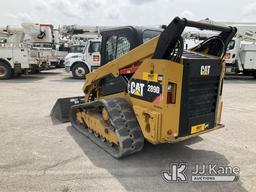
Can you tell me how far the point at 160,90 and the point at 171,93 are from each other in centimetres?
16

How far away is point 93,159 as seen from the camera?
14.0 feet

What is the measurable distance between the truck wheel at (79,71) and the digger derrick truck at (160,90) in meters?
10.1

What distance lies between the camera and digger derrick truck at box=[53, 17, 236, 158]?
3574 millimetres

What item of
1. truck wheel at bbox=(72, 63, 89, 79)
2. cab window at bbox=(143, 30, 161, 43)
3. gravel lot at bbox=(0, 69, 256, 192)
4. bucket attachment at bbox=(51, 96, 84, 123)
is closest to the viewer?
gravel lot at bbox=(0, 69, 256, 192)

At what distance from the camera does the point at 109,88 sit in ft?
16.3

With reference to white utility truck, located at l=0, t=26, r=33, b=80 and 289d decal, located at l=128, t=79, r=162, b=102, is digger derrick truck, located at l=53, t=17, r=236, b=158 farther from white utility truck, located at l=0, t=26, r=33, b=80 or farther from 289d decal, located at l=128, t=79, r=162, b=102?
white utility truck, located at l=0, t=26, r=33, b=80

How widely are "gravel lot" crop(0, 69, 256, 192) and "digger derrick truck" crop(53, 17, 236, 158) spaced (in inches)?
15.1

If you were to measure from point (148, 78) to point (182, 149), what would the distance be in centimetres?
169

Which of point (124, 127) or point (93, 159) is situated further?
point (93, 159)

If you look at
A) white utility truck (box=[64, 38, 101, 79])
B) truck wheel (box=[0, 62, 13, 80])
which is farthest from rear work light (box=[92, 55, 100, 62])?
truck wheel (box=[0, 62, 13, 80])

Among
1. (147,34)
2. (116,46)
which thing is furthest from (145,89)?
(116,46)

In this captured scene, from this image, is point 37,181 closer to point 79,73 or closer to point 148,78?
point 148,78

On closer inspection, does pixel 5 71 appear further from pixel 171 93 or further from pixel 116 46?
pixel 171 93

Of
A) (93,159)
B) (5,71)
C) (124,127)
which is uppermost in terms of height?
(5,71)
